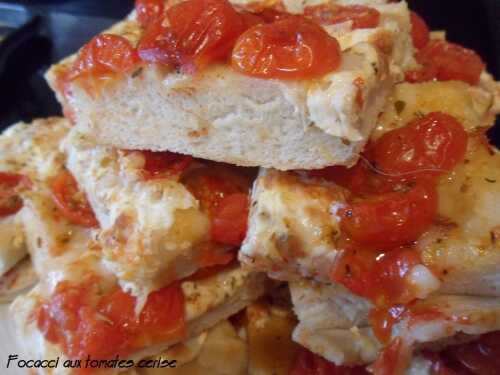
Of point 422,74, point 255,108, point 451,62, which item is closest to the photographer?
point 255,108

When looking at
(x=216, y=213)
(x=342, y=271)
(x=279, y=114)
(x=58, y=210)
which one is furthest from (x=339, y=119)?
(x=58, y=210)

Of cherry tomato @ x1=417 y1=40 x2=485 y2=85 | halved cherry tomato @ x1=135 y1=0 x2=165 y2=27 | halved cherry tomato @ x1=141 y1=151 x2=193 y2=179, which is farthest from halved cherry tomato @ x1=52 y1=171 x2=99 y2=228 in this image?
cherry tomato @ x1=417 y1=40 x2=485 y2=85

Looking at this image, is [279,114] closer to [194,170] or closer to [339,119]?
[339,119]

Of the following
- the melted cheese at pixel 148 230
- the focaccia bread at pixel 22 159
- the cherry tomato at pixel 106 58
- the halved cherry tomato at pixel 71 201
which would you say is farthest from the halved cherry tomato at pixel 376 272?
the focaccia bread at pixel 22 159

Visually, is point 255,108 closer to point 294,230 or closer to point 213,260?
point 294,230

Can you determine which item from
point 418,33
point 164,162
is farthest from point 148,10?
point 418,33

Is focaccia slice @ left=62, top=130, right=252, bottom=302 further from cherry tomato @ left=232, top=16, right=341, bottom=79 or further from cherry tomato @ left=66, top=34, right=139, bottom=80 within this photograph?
cherry tomato @ left=232, top=16, right=341, bottom=79

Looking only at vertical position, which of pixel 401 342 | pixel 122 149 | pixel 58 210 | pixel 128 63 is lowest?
pixel 58 210
